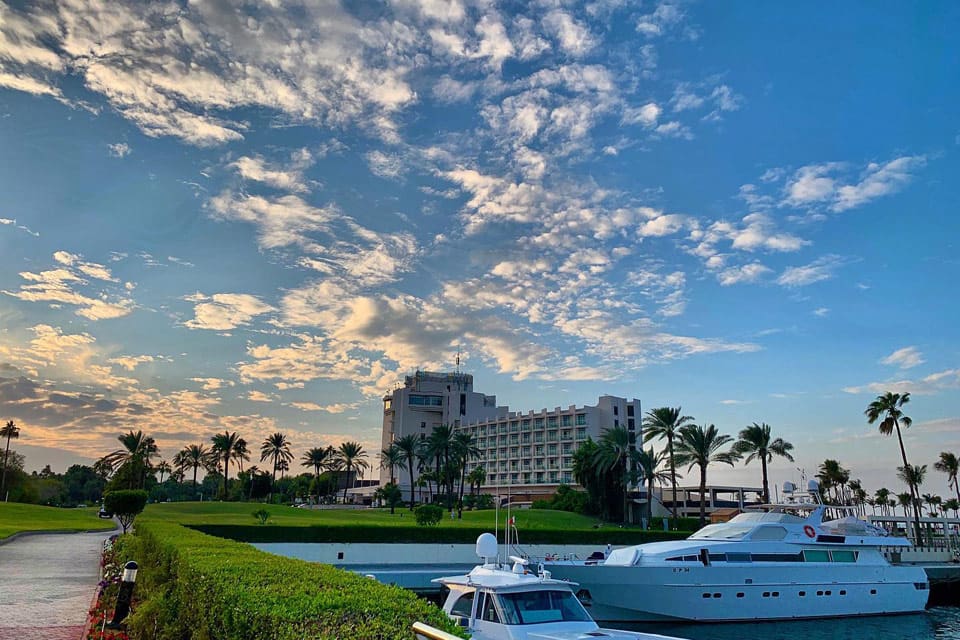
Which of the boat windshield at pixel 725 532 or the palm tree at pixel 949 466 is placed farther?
the palm tree at pixel 949 466

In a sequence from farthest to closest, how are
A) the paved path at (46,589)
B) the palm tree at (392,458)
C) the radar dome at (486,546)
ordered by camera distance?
the palm tree at (392,458) < the radar dome at (486,546) < the paved path at (46,589)

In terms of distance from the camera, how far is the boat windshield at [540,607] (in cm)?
1355

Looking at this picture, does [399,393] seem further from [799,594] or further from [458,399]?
[799,594]

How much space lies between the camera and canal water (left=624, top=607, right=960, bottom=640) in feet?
86.0

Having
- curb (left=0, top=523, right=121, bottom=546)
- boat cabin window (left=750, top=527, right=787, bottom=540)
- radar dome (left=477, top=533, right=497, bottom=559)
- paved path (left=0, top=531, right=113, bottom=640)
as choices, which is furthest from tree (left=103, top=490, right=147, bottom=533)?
boat cabin window (left=750, top=527, right=787, bottom=540)

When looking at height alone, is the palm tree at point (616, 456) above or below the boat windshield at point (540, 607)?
above

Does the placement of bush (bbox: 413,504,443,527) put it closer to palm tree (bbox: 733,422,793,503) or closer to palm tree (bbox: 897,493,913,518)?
palm tree (bbox: 733,422,793,503)

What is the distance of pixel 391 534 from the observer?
3728 centimetres

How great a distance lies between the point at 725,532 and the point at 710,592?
454cm

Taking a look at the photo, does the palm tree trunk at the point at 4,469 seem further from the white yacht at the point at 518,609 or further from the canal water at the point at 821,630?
the white yacht at the point at 518,609

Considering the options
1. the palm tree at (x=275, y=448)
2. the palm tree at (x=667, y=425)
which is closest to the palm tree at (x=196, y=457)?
the palm tree at (x=275, y=448)

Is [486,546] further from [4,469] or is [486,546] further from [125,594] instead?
[4,469]

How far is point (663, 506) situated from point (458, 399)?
51.3m

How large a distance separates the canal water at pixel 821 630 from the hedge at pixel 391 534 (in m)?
13.5
